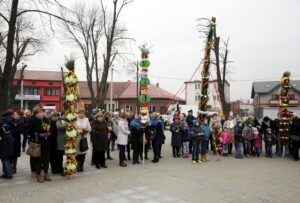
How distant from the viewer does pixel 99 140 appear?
9.96 m

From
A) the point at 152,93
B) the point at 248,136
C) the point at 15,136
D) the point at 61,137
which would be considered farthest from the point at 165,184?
the point at 152,93

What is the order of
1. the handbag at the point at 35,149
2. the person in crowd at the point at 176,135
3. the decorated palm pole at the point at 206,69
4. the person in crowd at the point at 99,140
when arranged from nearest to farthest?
the handbag at the point at 35,149, the person in crowd at the point at 99,140, the person in crowd at the point at 176,135, the decorated palm pole at the point at 206,69

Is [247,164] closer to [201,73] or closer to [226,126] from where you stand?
[226,126]

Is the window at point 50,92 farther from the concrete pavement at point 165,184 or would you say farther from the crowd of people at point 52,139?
the crowd of people at point 52,139

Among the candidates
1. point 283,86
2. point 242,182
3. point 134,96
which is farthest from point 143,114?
point 134,96

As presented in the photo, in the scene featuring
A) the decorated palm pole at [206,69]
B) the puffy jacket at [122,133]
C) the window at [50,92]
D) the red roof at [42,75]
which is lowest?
the puffy jacket at [122,133]

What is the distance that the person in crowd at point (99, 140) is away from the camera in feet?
32.6

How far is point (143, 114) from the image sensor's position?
11305 mm

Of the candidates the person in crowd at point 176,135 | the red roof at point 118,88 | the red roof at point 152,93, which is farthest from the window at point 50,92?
the person in crowd at point 176,135

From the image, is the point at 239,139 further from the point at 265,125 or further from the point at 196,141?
the point at 196,141

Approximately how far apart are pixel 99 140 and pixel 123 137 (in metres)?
1.04

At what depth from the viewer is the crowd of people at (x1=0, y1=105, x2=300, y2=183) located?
27.4 ft

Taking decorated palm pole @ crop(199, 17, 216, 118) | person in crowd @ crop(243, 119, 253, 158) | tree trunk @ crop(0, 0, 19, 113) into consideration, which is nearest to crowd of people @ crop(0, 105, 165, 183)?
tree trunk @ crop(0, 0, 19, 113)

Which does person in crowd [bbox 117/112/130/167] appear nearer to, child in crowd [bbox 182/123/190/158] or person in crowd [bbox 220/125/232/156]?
child in crowd [bbox 182/123/190/158]
